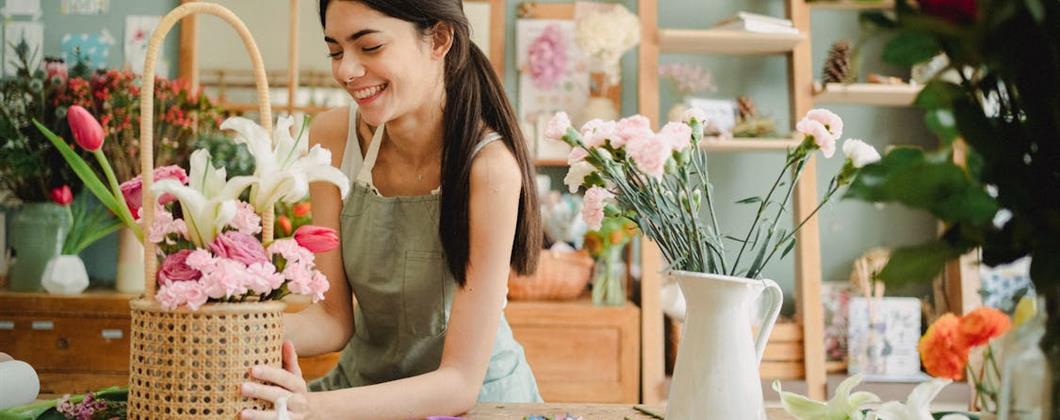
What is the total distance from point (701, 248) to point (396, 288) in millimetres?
728

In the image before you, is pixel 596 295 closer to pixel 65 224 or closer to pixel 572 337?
pixel 572 337

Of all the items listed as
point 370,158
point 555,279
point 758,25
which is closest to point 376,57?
point 370,158

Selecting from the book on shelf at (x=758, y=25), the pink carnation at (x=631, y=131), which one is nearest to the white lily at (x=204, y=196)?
the pink carnation at (x=631, y=131)

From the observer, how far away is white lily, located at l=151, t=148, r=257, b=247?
0.90 meters

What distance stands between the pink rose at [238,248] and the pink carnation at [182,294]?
0.04m

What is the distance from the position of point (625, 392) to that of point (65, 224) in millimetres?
2042

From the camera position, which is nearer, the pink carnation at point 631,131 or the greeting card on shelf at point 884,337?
the pink carnation at point 631,131

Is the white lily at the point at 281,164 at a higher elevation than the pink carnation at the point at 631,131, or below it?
below

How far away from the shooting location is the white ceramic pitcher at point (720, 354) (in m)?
0.92

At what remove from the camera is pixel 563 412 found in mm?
1209

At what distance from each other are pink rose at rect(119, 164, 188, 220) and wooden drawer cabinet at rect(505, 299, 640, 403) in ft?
6.32

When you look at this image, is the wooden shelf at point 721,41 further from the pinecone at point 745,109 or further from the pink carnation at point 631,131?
the pink carnation at point 631,131

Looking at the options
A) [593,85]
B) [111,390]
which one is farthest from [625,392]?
[111,390]

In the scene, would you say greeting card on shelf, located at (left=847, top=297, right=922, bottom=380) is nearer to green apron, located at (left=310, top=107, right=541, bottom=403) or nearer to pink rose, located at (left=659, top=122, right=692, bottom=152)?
green apron, located at (left=310, top=107, right=541, bottom=403)
